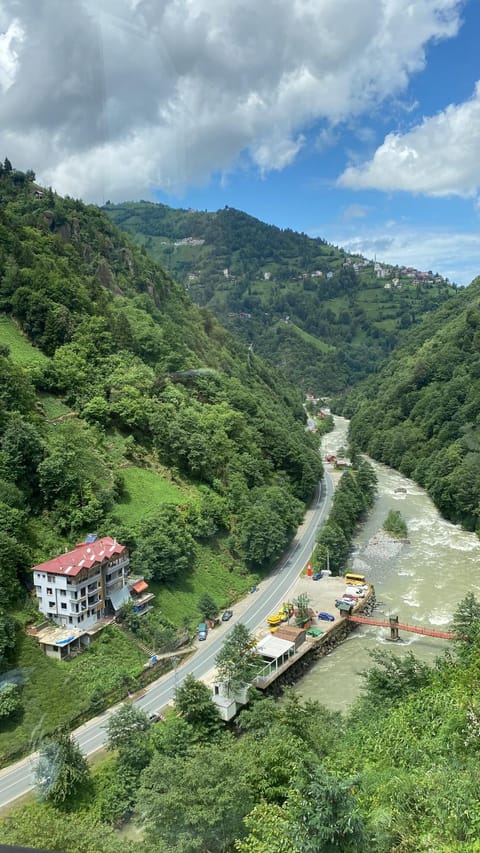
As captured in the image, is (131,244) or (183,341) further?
(131,244)

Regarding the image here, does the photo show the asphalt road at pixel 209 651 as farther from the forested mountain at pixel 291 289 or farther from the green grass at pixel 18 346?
the forested mountain at pixel 291 289

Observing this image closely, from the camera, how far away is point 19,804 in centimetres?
1210

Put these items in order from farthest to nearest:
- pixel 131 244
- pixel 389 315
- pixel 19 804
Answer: pixel 389 315
pixel 131 244
pixel 19 804

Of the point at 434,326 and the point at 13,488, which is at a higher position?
the point at 434,326

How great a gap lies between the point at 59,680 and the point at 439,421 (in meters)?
34.0

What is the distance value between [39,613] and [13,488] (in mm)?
4007

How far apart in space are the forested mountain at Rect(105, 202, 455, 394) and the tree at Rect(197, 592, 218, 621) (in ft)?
236

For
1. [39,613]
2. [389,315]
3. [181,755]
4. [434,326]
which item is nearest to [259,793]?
[181,755]

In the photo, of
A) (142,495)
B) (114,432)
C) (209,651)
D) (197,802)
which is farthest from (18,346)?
(197,802)

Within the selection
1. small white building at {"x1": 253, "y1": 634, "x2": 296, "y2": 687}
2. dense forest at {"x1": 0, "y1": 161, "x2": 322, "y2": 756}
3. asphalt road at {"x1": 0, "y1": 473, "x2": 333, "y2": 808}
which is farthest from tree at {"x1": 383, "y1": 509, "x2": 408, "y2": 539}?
small white building at {"x1": 253, "y1": 634, "x2": 296, "y2": 687}

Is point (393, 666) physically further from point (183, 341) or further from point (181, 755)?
point (183, 341)

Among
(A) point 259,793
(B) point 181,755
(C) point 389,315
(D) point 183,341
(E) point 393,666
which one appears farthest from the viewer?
(C) point 389,315

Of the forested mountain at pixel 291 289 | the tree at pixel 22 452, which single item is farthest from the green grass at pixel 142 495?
the forested mountain at pixel 291 289

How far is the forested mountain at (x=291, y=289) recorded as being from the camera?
102438 mm
